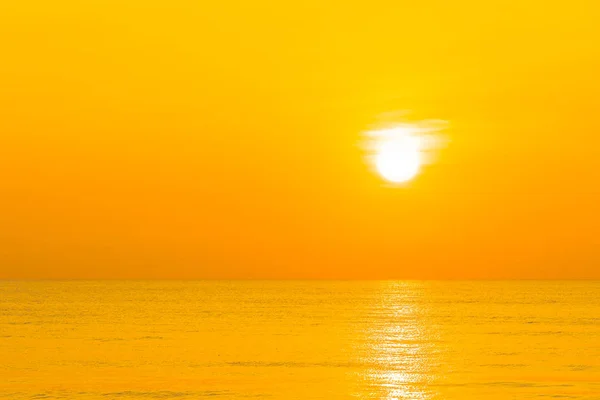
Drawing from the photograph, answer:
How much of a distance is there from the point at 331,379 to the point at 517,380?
982 cm

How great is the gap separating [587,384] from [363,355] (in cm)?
1708

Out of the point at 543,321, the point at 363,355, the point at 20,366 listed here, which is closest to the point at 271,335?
the point at 363,355

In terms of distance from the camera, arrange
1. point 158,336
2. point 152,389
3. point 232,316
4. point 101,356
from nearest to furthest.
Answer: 1. point 152,389
2. point 101,356
3. point 158,336
4. point 232,316

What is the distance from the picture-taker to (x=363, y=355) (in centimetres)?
5625

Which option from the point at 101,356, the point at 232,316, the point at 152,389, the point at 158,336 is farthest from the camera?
the point at 232,316

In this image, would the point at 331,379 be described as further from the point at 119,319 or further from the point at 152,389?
the point at 119,319

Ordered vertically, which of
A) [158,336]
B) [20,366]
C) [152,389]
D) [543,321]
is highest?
[543,321]

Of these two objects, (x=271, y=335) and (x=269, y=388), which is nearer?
(x=269, y=388)

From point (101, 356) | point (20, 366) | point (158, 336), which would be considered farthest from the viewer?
point (158, 336)

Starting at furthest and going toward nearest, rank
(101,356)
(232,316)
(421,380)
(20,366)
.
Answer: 1. (232,316)
2. (101,356)
3. (20,366)
4. (421,380)

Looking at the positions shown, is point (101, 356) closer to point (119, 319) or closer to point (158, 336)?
point (158, 336)

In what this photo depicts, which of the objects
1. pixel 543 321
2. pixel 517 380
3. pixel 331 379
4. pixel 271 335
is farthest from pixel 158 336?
pixel 543 321

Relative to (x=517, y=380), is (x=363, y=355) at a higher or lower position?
higher

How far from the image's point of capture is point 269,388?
136 ft
